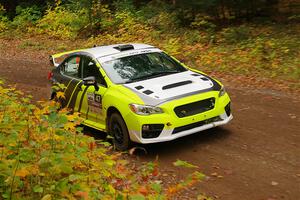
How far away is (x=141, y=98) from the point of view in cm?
776

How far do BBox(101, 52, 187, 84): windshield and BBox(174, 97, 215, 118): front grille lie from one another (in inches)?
46.9

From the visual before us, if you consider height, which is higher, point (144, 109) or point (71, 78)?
point (71, 78)

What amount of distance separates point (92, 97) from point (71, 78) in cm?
112

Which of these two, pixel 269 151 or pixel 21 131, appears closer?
pixel 21 131

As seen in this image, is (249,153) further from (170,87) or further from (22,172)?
(22,172)

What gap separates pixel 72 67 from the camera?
990 cm

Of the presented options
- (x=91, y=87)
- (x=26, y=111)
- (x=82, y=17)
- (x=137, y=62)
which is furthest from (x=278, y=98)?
(x=82, y=17)

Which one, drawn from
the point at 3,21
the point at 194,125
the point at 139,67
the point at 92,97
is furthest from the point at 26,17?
the point at 194,125

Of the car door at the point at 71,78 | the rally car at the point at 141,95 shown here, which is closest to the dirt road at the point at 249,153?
the rally car at the point at 141,95

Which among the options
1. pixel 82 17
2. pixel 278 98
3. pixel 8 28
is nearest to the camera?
pixel 278 98

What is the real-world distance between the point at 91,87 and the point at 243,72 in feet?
19.9

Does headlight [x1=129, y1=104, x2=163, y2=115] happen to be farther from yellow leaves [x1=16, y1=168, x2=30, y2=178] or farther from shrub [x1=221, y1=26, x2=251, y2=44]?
shrub [x1=221, y1=26, x2=251, y2=44]

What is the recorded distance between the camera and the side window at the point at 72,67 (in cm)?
966

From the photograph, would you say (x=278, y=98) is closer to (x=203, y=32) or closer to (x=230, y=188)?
(x=230, y=188)
